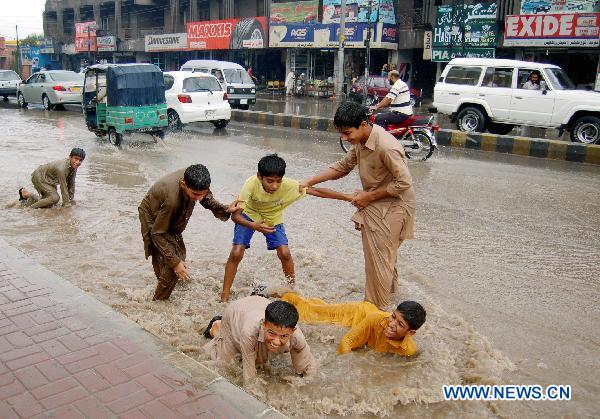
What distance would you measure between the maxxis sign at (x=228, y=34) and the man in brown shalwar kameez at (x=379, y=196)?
2799 cm

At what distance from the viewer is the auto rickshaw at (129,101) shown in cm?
1224

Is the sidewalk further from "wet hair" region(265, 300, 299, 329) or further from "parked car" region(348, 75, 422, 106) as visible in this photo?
"parked car" region(348, 75, 422, 106)

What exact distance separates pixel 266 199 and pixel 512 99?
33.8 ft

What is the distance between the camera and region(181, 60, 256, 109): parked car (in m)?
20.8

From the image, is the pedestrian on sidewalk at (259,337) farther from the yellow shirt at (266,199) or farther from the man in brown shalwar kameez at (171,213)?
the yellow shirt at (266,199)

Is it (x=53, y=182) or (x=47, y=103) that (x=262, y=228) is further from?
(x=47, y=103)

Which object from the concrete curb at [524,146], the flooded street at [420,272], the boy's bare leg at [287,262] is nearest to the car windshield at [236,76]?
the concrete curb at [524,146]

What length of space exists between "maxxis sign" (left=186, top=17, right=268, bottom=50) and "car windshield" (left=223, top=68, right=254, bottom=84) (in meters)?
9.97

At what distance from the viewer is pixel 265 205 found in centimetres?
448

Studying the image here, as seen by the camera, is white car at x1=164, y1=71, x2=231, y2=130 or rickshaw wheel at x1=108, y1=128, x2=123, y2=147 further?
white car at x1=164, y1=71, x2=231, y2=130

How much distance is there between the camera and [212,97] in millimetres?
14984

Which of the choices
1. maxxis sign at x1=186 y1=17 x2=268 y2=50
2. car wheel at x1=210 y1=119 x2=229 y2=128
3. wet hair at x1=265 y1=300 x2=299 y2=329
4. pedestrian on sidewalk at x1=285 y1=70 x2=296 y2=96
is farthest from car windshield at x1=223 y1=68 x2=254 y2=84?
wet hair at x1=265 y1=300 x2=299 y2=329

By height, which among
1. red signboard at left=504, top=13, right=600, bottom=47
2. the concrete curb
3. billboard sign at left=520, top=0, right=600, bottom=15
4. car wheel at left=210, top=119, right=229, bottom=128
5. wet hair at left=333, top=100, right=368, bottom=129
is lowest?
the concrete curb

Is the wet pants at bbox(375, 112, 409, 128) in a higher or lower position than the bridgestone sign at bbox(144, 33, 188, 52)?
lower
